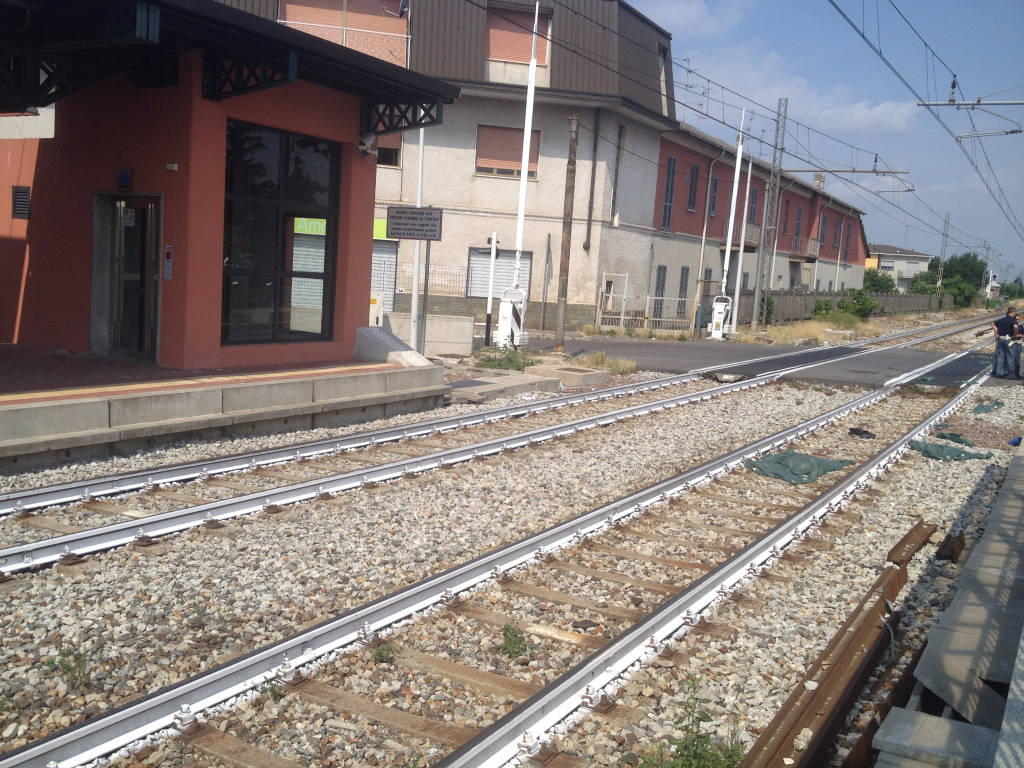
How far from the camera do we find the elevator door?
12609 millimetres

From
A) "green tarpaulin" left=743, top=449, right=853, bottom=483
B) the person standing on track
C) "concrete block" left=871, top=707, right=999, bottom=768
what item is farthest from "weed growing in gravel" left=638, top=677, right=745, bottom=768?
the person standing on track

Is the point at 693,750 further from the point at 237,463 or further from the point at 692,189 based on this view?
the point at 692,189

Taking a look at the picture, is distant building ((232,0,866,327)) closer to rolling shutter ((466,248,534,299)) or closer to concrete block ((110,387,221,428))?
rolling shutter ((466,248,534,299))

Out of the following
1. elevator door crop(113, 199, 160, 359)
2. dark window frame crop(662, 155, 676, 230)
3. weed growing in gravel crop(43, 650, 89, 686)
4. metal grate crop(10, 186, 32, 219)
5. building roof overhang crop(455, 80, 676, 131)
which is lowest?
weed growing in gravel crop(43, 650, 89, 686)

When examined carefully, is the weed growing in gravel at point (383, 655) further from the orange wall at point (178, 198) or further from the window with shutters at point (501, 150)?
the window with shutters at point (501, 150)

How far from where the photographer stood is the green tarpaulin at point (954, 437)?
13430 mm

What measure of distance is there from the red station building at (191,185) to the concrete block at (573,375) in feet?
15.0

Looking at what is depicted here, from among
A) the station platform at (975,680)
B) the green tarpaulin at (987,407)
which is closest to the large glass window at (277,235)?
the station platform at (975,680)

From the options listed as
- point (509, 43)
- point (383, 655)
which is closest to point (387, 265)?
point (509, 43)

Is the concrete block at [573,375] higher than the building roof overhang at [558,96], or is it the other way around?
the building roof overhang at [558,96]

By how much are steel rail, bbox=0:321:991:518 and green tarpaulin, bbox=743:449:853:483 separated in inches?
154

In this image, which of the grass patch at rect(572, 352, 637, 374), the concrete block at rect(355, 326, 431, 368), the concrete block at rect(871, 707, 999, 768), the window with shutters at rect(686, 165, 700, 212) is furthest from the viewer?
the window with shutters at rect(686, 165, 700, 212)

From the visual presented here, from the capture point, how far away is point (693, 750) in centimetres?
413

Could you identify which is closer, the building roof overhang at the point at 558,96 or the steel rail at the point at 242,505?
the steel rail at the point at 242,505
